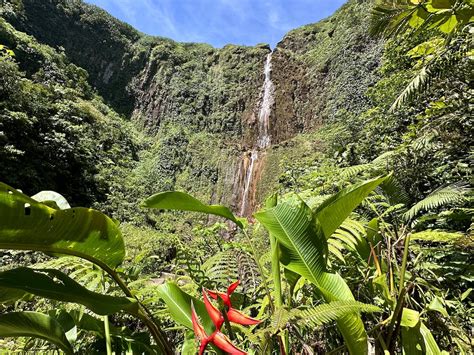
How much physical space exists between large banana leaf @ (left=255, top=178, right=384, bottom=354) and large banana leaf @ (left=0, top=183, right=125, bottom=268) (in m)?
0.36

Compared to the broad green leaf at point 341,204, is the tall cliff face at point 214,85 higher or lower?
higher

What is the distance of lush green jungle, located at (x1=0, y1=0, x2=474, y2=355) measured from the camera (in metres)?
0.72

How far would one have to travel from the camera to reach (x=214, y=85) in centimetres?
2228

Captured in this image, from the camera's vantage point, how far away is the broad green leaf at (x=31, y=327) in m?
0.75

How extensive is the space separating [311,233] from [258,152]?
1607 cm

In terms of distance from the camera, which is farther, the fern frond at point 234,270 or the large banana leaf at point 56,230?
the fern frond at point 234,270

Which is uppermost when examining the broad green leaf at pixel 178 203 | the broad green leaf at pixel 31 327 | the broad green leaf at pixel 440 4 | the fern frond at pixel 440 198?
the broad green leaf at pixel 440 4

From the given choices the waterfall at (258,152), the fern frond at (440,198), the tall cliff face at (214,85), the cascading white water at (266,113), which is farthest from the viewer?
the cascading white water at (266,113)

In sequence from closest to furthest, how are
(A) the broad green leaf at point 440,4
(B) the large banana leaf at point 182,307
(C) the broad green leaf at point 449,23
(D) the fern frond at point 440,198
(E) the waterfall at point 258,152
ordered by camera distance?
(B) the large banana leaf at point 182,307
(A) the broad green leaf at point 440,4
(C) the broad green leaf at point 449,23
(D) the fern frond at point 440,198
(E) the waterfall at point 258,152

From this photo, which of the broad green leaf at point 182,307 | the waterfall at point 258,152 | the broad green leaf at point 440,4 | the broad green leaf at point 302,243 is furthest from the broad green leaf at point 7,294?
the waterfall at point 258,152

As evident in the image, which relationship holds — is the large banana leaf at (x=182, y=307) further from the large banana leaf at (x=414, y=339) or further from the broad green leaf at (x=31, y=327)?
the large banana leaf at (x=414, y=339)

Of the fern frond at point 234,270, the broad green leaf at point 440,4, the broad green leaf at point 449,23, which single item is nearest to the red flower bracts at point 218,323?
the fern frond at point 234,270

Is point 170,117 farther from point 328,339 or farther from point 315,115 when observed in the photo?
point 328,339

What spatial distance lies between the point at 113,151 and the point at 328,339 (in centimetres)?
1675
